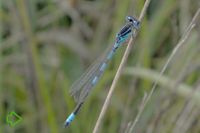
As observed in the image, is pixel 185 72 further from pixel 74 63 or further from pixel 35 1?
pixel 35 1

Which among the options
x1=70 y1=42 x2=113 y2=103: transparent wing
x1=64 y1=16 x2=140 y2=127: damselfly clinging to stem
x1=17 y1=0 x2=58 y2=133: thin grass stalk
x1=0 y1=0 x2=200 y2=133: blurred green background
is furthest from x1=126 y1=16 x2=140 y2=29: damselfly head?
x1=17 y1=0 x2=58 y2=133: thin grass stalk

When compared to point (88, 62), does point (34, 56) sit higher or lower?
higher

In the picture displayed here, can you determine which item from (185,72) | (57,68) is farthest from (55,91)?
(185,72)

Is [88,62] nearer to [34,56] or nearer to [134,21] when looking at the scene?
[34,56]

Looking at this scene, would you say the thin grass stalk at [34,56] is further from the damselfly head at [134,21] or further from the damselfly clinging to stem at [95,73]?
the damselfly head at [134,21]

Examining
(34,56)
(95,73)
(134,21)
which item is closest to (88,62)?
(34,56)

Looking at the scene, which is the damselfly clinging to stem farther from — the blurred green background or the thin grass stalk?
the thin grass stalk

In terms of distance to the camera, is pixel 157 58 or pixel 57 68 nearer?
pixel 57 68
